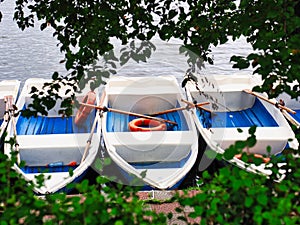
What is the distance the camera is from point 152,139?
216 inches

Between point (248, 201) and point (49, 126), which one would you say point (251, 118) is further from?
point (248, 201)

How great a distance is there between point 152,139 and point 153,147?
0.41 feet

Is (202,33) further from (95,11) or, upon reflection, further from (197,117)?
(197,117)

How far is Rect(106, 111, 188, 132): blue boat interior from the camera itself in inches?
243

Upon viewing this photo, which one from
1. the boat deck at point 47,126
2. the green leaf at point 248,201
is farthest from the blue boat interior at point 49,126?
the green leaf at point 248,201

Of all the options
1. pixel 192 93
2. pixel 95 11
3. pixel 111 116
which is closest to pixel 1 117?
pixel 111 116

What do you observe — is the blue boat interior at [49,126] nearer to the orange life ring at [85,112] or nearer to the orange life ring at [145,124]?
the orange life ring at [85,112]

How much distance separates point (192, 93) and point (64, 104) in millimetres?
4521

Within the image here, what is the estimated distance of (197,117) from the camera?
6.09 m

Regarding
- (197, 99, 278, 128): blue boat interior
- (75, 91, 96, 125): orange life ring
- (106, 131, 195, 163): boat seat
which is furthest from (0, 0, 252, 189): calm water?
(106, 131, 195, 163): boat seat

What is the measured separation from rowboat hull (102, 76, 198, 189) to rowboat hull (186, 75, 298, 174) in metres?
0.28

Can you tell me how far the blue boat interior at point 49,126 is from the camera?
600cm

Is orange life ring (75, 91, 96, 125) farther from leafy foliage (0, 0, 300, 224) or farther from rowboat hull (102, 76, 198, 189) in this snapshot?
leafy foliage (0, 0, 300, 224)

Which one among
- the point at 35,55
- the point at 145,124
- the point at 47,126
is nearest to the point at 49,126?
the point at 47,126
